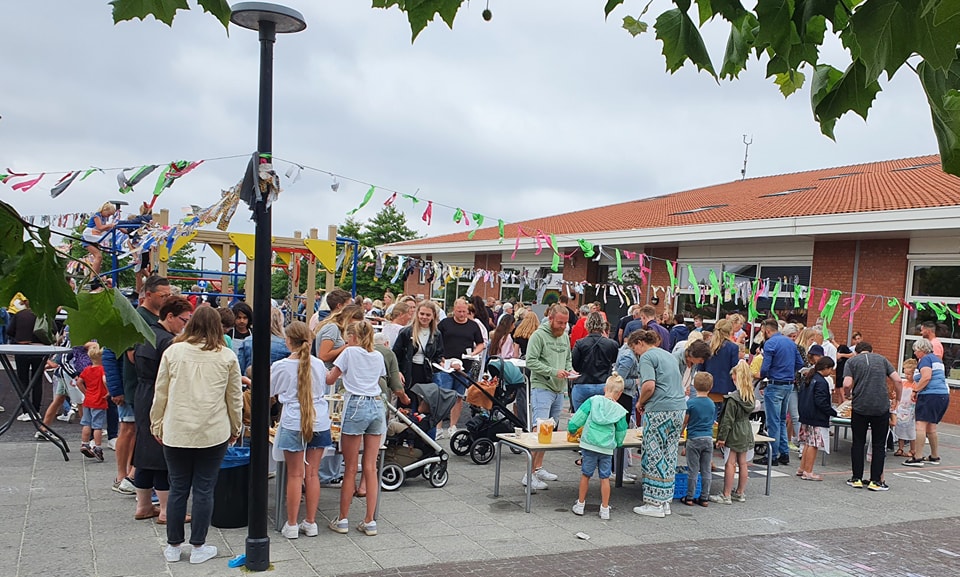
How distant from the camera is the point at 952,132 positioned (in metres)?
1.51

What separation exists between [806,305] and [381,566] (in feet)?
43.5

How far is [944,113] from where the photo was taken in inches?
60.6

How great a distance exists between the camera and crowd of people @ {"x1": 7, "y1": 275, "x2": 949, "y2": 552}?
→ 5.00 m

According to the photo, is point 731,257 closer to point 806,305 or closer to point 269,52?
point 806,305

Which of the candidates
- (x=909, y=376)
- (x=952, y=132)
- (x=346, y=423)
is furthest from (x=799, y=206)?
(x=952, y=132)

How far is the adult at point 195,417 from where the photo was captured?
4859 mm

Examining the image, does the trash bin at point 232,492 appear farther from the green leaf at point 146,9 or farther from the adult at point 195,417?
the green leaf at point 146,9

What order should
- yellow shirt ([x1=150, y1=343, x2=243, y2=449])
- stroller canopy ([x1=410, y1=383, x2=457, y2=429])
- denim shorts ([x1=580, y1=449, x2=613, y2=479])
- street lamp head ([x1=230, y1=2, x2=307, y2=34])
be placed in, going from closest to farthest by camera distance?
street lamp head ([x1=230, y1=2, x2=307, y2=34]) < yellow shirt ([x1=150, y1=343, x2=243, y2=449]) < denim shorts ([x1=580, y1=449, x2=613, y2=479]) < stroller canopy ([x1=410, y1=383, x2=457, y2=429])

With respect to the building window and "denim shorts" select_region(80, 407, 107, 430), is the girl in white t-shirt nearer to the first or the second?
"denim shorts" select_region(80, 407, 107, 430)

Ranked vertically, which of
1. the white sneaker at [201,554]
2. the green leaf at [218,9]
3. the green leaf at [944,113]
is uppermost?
the green leaf at [218,9]

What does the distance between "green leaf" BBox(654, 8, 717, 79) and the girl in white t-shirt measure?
4.05 m

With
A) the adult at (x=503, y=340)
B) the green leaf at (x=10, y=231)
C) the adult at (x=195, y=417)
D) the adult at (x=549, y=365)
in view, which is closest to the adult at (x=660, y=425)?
the adult at (x=549, y=365)

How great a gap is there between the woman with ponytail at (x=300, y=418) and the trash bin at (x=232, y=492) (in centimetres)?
41

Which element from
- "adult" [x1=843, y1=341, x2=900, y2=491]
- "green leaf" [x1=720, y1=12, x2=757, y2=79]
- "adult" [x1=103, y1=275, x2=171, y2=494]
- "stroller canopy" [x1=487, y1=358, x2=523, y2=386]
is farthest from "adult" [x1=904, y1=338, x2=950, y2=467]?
"adult" [x1=103, y1=275, x2=171, y2=494]
